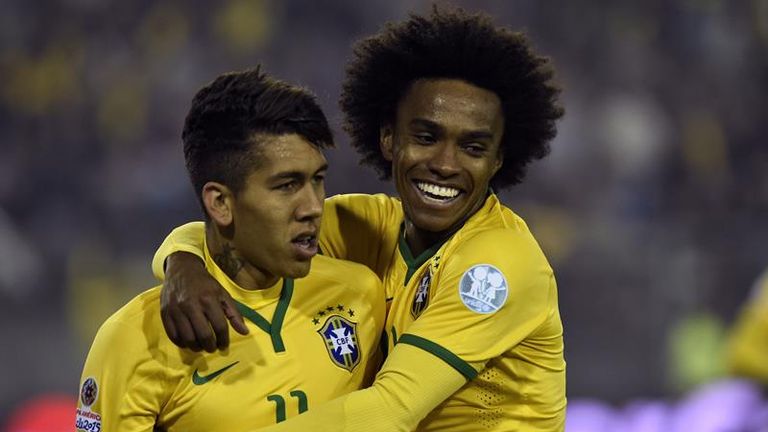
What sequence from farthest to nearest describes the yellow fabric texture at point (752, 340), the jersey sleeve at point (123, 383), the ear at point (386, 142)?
the yellow fabric texture at point (752, 340)
the ear at point (386, 142)
the jersey sleeve at point (123, 383)

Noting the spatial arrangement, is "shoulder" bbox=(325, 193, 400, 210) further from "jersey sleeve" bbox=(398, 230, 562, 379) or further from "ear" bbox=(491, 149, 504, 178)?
"jersey sleeve" bbox=(398, 230, 562, 379)

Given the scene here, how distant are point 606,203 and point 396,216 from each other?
174 inches

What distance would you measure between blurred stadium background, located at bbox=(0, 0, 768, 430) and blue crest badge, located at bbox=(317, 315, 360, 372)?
171 inches

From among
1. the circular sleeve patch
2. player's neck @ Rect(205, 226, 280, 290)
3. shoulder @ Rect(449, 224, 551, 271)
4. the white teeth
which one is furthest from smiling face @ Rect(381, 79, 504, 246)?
the circular sleeve patch

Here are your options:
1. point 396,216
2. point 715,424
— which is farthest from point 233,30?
point 396,216

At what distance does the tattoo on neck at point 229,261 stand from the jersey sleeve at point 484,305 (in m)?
0.48

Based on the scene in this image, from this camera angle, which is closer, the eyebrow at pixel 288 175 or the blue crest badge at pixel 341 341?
the eyebrow at pixel 288 175

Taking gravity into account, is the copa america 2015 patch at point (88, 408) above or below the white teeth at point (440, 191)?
below

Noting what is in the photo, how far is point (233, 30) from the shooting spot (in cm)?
866

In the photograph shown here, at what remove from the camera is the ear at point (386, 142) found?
12.8 ft

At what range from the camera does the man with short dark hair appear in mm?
3170

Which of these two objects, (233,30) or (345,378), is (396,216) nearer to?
(345,378)

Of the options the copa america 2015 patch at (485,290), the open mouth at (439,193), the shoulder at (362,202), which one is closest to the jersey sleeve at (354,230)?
the shoulder at (362,202)

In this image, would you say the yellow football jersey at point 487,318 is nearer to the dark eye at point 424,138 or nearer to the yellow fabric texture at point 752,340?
the dark eye at point 424,138
